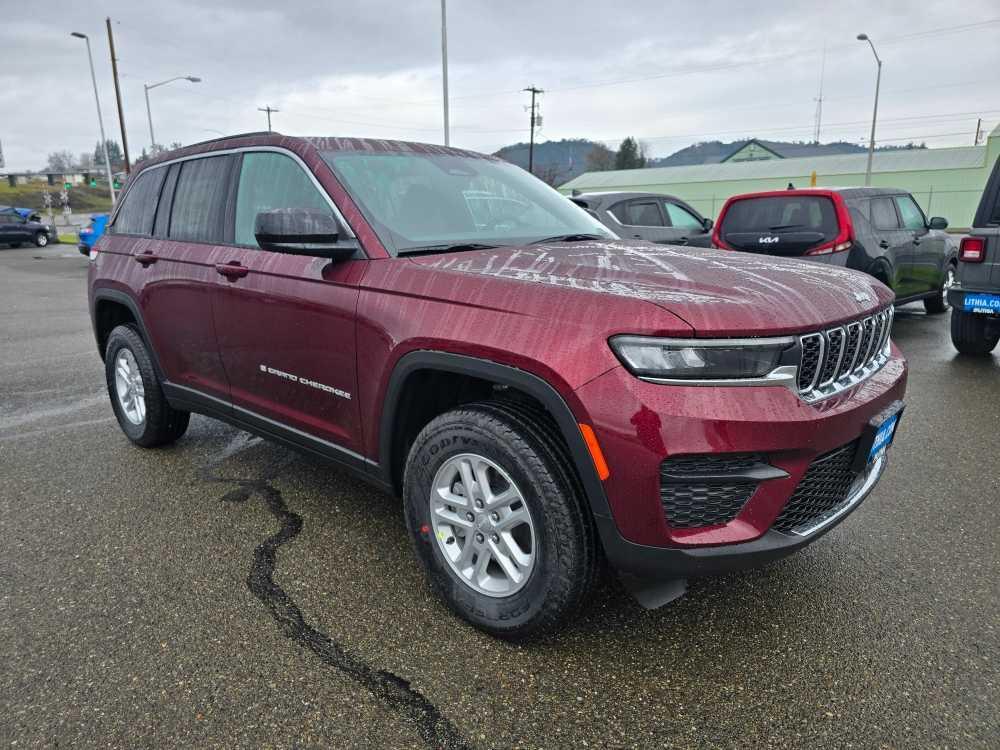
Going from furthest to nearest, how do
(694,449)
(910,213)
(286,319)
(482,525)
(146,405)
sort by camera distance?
1. (910,213)
2. (146,405)
3. (286,319)
4. (482,525)
5. (694,449)

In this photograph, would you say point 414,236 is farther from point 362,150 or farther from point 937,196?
point 937,196

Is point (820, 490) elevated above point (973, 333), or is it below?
above

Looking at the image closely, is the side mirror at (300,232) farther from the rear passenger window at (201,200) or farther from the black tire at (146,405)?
the black tire at (146,405)

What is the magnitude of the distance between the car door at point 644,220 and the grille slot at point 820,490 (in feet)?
24.7

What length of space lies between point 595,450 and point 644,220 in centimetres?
867

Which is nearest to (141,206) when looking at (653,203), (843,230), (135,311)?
(135,311)

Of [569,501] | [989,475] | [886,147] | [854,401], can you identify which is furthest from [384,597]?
[886,147]

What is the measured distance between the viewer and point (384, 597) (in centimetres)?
275

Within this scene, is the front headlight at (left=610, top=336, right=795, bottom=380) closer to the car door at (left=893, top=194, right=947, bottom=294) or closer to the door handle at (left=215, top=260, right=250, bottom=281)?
the door handle at (left=215, top=260, right=250, bottom=281)

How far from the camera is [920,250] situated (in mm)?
8500

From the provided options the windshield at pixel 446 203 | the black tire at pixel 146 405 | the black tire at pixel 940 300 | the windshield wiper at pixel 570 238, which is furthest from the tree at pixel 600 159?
the windshield wiper at pixel 570 238

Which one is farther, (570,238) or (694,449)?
(570,238)

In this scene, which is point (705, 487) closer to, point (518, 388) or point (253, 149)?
point (518, 388)

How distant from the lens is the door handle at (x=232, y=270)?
10.7 feet
